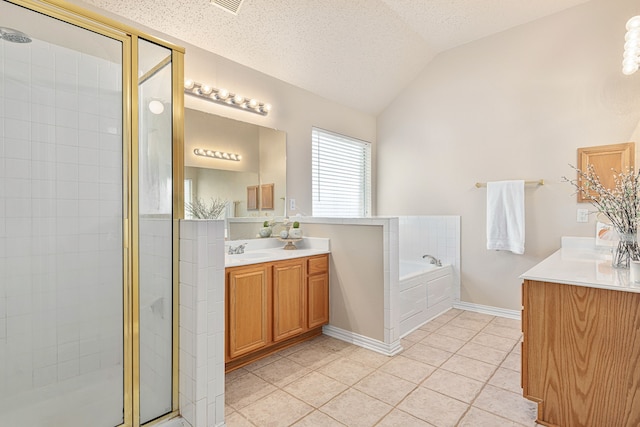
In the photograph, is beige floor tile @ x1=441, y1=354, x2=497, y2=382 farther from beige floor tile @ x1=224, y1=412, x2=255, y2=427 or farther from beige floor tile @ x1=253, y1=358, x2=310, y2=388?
beige floor tile @ x1=224, y1=412, x2=255, y2=427

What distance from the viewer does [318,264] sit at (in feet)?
9.28

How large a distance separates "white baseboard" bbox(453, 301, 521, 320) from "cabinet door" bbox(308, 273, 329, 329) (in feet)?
5.68

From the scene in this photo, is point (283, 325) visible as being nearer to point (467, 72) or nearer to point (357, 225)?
point (357, 225)

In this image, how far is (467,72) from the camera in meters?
3.66

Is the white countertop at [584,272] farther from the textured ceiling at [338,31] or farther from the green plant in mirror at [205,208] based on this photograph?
the textured ceiling at [338,31]

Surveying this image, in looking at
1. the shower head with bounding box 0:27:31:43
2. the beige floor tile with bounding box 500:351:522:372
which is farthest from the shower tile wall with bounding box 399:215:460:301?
the shower head with bounding box 0:27:31:43

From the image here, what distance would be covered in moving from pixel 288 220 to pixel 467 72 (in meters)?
2.59

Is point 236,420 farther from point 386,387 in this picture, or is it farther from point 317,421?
point 386,387

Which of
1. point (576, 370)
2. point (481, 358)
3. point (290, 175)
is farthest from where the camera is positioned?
point (290, 175)

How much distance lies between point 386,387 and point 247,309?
1.05 metres

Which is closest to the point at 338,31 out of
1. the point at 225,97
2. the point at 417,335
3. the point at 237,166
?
the point at 225,97


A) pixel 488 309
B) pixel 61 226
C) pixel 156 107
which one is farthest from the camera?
pixel 488 309

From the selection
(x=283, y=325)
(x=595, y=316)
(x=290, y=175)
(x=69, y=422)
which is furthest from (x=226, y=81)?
(x=595, y=316)

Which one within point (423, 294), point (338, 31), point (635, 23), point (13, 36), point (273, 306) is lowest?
point (423, 294)
